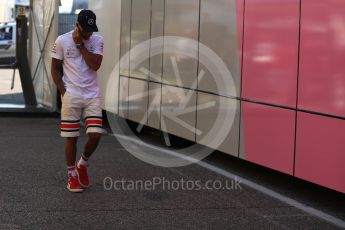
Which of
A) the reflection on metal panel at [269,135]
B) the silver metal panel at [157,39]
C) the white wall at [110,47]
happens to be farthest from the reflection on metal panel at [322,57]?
the white wall at [110,47]

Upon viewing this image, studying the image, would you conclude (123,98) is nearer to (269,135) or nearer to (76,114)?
(76,114)

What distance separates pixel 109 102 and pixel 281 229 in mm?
6193

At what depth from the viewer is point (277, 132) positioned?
657cm

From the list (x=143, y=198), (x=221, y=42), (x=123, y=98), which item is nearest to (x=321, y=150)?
(x=143, y=198)

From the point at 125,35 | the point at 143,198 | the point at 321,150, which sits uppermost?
the point at 125,35

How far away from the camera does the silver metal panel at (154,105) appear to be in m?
9.30

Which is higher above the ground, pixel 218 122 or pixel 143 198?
pixel 218 122

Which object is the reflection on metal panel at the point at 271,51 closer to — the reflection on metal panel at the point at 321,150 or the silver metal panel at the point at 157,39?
the reflection on metal panel at the point at 321,150

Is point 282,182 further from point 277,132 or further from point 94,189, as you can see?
point 94,189

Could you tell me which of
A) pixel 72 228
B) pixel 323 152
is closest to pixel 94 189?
pixel 72 228

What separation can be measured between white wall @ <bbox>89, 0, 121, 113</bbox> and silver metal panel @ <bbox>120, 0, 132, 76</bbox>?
18cm

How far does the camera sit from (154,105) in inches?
371

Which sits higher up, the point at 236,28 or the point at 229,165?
the point at 236,28

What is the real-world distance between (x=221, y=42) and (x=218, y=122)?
978mm
